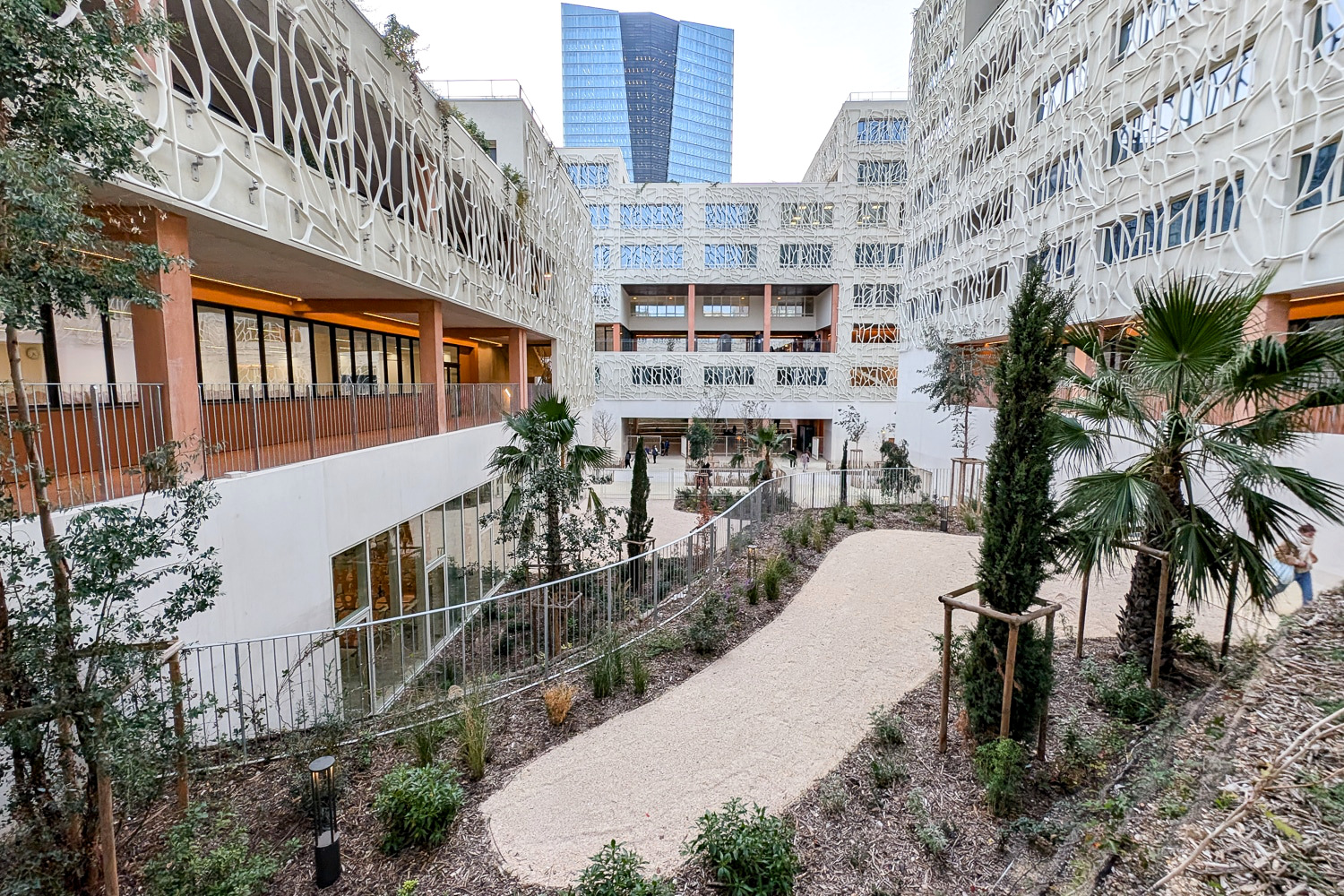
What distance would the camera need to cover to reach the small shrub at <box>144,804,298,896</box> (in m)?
4.04

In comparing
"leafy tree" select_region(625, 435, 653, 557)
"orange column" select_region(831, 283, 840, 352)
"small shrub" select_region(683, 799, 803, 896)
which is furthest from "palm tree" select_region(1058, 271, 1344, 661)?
"orange column" select_region(831, 283, 840, 352)

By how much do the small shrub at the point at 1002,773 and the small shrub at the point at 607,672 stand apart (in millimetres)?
4138

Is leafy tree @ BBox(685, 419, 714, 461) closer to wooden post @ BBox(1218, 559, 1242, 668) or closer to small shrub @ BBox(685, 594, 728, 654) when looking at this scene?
small shrub @ BBox(685, 594, 728, 654)

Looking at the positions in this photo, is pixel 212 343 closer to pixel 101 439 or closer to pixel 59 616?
pixel 101 439

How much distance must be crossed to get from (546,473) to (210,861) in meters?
6.20

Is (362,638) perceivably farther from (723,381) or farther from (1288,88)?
(723,381)

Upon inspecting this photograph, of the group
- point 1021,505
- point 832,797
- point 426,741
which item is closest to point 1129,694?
point 1021,505

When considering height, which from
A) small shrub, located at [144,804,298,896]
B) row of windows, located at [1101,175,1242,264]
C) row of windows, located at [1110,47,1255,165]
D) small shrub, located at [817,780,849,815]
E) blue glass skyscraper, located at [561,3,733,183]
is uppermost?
blue glass skyscraper, located at [561,3,733,183]

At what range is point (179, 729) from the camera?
15.0ft

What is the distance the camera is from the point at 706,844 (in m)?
4.36

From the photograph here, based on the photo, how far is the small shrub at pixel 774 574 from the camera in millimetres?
10219

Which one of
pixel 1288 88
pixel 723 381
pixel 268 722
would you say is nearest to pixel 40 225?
pixel 268 722

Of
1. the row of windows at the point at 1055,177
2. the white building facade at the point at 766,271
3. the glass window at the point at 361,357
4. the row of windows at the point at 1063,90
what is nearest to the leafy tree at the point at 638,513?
the glass window at the point at 361,357

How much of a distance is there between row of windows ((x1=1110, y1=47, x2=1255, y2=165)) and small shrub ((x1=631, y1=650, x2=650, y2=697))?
17.2m
